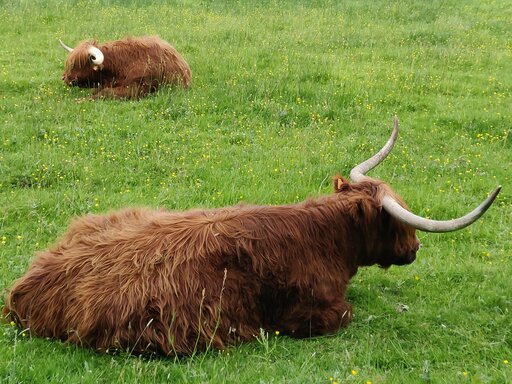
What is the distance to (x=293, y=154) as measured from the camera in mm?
8516

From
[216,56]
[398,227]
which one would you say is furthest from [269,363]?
[216,56]

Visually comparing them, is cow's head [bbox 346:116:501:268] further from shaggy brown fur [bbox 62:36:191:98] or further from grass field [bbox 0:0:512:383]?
shaggy brown fur [bbox 62:36:191:98]

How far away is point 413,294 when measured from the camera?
18.3 ft

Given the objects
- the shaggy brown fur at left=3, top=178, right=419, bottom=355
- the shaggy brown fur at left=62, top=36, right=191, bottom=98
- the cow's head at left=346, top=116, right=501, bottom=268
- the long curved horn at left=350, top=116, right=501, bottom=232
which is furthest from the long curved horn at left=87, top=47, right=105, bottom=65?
the long curved horn at left=350, top=116, right=501, bottom=232

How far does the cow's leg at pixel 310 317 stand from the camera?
194 inches

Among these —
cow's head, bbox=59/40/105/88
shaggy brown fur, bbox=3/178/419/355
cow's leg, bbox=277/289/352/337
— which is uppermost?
cow's head, bbox=59/40/105/88

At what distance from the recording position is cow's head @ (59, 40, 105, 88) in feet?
37.5

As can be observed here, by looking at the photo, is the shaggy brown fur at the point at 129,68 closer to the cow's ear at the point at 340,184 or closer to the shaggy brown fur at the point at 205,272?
the shaggy brown fur at the point at 205,272

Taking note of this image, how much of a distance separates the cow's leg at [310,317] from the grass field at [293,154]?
0.13m

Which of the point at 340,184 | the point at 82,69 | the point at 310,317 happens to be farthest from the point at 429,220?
the point at 82,69

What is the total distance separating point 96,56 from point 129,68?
22.8 inches

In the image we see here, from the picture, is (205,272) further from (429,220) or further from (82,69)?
(82,69)

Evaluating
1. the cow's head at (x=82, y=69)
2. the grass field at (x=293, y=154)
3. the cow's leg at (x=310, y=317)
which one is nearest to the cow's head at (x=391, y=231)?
the grass field at (x=293, y=154)

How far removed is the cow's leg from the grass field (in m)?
0.13
